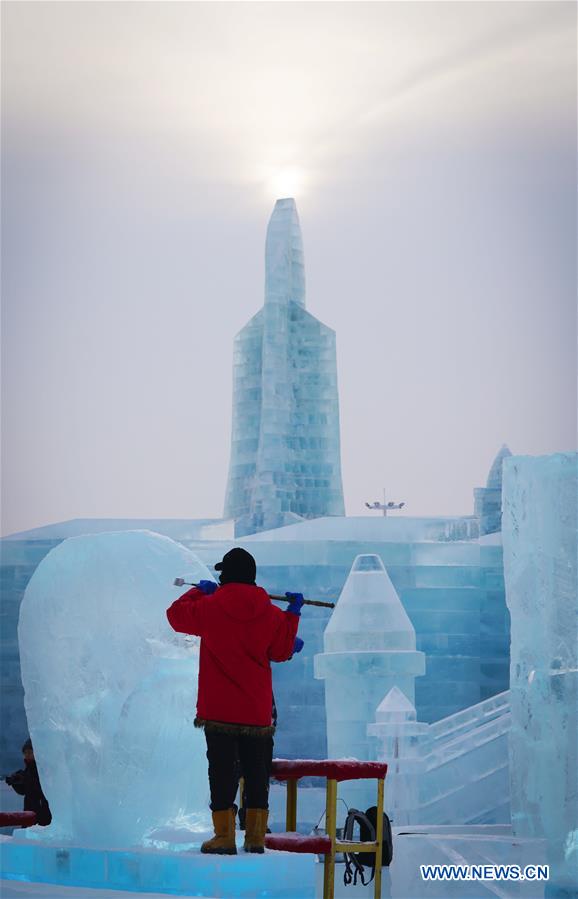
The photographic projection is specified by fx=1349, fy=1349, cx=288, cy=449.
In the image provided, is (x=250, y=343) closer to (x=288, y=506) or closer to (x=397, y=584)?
(x=288, y=506)

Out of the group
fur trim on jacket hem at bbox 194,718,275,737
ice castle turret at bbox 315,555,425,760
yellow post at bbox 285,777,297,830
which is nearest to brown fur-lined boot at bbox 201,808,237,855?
fur trim on jacket hem at bbox 194,718,275,737

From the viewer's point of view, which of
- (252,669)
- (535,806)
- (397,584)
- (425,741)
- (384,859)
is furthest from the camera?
(397,584)

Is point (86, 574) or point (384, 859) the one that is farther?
point (384, 859)

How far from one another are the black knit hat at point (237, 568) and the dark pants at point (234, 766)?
0.53 metres

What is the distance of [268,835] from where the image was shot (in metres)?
4.95

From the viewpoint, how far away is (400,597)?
1159 cm

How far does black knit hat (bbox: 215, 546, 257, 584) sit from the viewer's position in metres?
4.72

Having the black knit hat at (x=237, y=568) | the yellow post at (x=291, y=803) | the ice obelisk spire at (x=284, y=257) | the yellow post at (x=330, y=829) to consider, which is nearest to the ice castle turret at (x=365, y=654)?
the ice obelisk spire at (x=284, y=257)

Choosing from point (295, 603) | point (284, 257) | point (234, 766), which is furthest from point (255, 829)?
point (284, 257)

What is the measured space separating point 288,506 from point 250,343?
5.06ft

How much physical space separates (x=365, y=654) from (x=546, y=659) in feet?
8.53

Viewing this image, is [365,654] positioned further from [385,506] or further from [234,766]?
[234,766]

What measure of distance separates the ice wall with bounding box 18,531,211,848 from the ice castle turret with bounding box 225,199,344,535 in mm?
6512

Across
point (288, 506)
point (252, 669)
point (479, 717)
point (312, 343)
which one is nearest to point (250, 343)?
point (312, 343)
